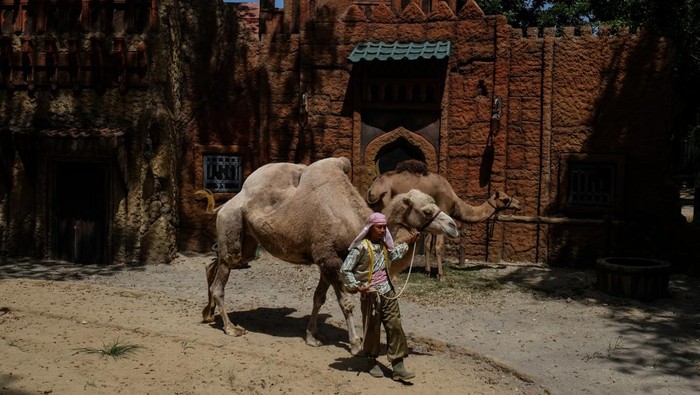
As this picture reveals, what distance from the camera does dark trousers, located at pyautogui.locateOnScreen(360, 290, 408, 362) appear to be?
222 inches

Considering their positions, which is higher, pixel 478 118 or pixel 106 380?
pixel 478 118

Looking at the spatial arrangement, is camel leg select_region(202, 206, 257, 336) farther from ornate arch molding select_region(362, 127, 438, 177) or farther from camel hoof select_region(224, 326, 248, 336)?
ornate arch molding select_region(362, 127, 438, 177)

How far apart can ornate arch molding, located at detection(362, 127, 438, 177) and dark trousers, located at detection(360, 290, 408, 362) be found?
7.13 m

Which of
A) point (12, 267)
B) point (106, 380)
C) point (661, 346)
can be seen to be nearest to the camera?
point (106, 380)

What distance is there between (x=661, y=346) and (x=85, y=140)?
10103 millimetres

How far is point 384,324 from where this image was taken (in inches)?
225

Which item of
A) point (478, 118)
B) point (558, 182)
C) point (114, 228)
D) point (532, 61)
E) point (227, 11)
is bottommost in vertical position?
point (114, 228)

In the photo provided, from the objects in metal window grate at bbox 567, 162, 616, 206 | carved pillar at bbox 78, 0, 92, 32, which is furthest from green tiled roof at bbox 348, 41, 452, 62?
carved pillar at bbox 78, 0, 92, 32

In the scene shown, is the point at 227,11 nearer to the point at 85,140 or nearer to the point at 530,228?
the point at 85,140

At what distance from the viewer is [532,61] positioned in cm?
1210

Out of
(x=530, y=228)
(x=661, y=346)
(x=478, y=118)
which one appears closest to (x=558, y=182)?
(x=530, y=228)

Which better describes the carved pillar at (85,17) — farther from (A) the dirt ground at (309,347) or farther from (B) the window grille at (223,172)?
(A) the dirt ground at (309,347)

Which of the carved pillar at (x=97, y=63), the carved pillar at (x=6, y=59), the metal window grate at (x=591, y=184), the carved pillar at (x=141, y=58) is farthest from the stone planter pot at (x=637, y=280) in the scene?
the carved pillar at (x=6, y=59)

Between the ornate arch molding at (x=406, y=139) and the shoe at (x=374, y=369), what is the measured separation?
711 centimetres
